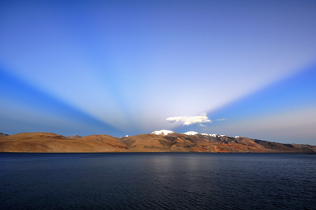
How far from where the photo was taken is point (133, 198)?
73.5ft

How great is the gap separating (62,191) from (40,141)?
7164 inches

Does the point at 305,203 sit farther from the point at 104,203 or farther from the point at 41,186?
the point at 41,186

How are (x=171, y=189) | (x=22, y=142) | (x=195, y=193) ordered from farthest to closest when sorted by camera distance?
(x=22, y=142), (x=171, y=189), (x=195, y=193)

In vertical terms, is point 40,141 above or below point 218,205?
above

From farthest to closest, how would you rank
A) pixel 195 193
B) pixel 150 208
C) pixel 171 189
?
pixel 171 189, pixel 195 193, pixel 150 208

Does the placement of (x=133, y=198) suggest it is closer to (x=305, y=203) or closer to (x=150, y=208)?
(x=150, y=208)

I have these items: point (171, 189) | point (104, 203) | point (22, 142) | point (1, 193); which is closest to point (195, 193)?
point (171, 189)

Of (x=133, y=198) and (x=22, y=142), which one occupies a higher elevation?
(x=22, y=142)

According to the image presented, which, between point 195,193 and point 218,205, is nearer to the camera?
point 218,205

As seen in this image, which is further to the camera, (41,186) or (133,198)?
(41,186)

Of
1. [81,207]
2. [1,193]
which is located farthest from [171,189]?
[1,193]

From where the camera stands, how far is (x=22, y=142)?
163375 millimetres

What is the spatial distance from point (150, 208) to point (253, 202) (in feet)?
40.0

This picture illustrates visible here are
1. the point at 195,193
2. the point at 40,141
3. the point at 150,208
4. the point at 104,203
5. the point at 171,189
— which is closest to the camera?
the point at 150,208
